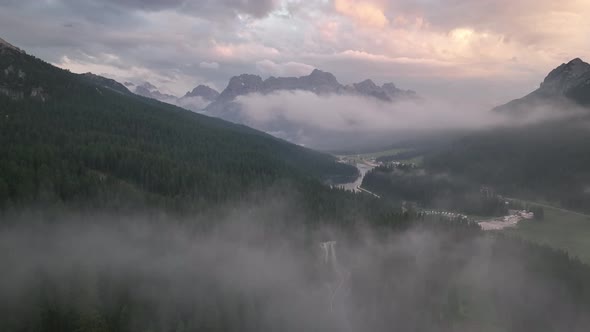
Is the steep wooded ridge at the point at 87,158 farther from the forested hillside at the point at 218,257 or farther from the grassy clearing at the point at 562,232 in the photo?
the grassy clearing at the point at 562,232

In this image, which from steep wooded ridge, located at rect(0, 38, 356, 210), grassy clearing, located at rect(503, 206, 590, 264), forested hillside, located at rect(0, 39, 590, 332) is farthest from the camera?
grassy clearing, located at rect(503, 206, 590, 264)

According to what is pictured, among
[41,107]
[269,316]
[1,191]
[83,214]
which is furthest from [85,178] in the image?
[41,107]

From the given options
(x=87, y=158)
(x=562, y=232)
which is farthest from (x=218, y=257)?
(x=562, y=232)

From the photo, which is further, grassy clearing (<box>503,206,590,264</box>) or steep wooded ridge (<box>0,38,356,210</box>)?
grassy clearing (<box>503,206,590,264</box>)

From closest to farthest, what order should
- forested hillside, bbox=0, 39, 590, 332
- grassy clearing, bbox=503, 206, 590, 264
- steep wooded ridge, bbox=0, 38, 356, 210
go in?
forested hillside, bbox=0, 39, 590, 332 → steep wooded ridge, bbox=0, 38, 356, 210 → grassy clearing, bbox=503, 206, 590, 264

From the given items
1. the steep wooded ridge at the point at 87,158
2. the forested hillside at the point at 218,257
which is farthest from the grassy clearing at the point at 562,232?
the steep wooded ridge at the point at 87,158

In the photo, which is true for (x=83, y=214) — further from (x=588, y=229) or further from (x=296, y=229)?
(x=588, y=229)

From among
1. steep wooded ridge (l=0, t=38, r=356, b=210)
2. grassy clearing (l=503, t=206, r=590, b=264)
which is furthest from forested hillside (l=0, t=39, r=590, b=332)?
grassy clearing (l=503, t=206, r=590, b=264)

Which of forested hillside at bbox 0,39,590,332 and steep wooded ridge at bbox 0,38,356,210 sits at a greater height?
steep wooded ridge at bbox 0,38,356,210

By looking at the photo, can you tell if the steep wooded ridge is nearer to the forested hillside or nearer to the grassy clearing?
the forested hillside
